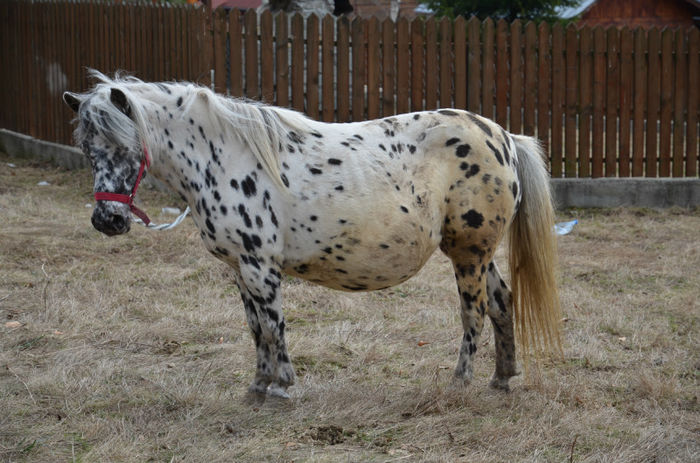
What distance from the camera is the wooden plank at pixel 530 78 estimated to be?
995 cm

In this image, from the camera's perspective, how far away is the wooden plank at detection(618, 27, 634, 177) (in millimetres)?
9992

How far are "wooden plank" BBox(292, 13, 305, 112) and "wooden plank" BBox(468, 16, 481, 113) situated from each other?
6.86ft

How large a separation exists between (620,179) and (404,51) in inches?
124

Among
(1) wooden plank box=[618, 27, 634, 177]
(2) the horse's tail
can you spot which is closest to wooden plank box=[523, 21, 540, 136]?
(1) wooden plank box=[618, 27, 634, 177]

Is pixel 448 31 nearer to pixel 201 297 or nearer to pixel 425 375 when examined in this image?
pixel 201 297

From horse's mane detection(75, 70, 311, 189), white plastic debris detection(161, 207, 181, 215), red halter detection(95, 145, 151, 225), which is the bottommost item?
white plastic debris detection(161, 207, 181, 215)

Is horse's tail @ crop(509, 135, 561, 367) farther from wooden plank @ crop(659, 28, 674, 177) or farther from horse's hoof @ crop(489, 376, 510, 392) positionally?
wooden plank @ crop(659, 28, 674, 177)

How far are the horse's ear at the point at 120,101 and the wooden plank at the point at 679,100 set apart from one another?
823 cm

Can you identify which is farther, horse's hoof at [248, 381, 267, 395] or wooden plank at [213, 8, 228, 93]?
wooden plank at [213, 8, 228, 93]

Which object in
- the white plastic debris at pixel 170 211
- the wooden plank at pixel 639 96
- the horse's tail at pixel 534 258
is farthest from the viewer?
the wooden plank at pixel 639 96

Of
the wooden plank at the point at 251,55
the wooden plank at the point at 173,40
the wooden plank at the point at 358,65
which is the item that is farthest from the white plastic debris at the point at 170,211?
the wooden plank at the point at 358,65

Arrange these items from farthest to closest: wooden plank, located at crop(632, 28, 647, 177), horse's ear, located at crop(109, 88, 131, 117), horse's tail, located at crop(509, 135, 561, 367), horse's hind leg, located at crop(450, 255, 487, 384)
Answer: wooden plank, located at crop(632, 28, 647, 177) < horse's tail, located at crop(509, 135, 561, 367) < horse's hind leg, located at crop(450, 255, 487, 384) < horse's ear, located at crop(109, 88, 131, 117)

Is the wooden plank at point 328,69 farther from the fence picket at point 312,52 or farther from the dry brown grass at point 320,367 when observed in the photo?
the dry brown grass at point 320,367

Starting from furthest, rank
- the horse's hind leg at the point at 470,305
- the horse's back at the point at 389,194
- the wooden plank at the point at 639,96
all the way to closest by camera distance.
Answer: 1. the wooden plank at the point at 639,96
2. the horse's hind leg at the point at 470,305
3. the horse's back at the point at 389,194
